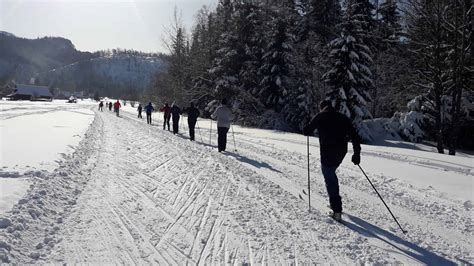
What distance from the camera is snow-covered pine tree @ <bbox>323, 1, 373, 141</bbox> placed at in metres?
25.7

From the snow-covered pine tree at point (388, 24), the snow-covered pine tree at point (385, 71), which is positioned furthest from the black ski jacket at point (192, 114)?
the snow-covered pine tree at point (388, 24)

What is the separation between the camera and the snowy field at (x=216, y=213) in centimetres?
423

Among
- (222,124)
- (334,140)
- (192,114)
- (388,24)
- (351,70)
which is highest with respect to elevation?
(388,24)

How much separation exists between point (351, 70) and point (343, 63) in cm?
84

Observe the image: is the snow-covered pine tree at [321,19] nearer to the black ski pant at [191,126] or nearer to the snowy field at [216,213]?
the black ski pant at [191,126]

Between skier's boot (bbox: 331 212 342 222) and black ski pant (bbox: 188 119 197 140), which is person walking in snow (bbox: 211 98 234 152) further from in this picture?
skier's boot (bbox: 331 212 342 222)

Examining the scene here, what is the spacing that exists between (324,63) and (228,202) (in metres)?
27.6

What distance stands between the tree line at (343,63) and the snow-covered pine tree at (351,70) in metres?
0.08

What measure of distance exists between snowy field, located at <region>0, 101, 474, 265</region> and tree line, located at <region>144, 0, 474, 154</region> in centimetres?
1362

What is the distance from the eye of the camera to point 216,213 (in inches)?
226

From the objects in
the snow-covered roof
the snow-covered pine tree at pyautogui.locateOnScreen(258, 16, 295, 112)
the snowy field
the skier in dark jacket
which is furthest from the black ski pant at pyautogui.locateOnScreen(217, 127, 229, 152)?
the snow-covered roof

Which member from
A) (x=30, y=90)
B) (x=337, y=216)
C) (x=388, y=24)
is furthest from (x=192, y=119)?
(x=30, y=90)

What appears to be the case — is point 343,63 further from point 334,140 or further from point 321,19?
point 334,140

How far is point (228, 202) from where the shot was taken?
637 cm
